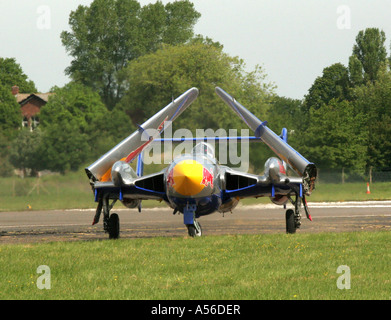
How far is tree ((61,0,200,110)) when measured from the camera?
93.4m

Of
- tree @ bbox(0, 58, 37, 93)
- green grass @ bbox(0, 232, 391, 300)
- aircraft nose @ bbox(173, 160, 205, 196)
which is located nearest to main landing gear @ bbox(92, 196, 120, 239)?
green grass @ bbox(0, 232, 391, 300)

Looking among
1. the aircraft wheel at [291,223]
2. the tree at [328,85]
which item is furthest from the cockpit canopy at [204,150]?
the tree at [328,85]

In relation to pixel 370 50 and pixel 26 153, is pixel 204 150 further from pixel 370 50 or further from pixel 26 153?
pixel 370 50

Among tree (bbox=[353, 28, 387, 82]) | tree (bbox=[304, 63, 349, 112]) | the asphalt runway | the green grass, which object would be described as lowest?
the asphalt runway

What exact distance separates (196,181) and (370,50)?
7595 centimetres

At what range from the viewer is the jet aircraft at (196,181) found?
19109 millimetres

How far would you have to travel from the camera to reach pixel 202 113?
177ft

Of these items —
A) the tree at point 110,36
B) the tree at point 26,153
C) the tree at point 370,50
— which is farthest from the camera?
the tree at point 110,36

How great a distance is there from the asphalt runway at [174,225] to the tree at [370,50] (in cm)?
5666

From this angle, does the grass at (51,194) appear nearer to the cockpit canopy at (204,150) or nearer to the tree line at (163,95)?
the tree line at (163,95)

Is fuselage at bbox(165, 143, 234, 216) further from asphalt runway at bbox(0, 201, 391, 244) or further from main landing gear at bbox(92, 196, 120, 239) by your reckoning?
asphalt runway at bbox(0, 201, 391, 244)

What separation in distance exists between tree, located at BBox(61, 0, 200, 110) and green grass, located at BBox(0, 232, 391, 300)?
73503mm

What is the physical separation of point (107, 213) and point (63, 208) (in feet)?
71.4
